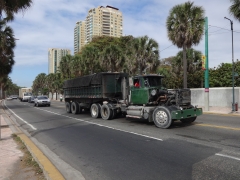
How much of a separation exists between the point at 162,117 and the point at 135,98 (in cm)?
224

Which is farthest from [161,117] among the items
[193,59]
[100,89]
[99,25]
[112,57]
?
[99,25]

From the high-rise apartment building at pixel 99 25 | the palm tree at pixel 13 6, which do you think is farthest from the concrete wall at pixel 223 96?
the high-rise apartment building at pixel 99 25

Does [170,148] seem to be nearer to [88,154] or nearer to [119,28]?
[88,154]

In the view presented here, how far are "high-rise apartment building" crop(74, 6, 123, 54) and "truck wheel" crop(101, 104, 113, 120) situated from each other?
7536cm

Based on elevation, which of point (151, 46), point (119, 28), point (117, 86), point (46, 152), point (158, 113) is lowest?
point (46, 152)

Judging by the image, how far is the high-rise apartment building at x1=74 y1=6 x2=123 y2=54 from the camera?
3554 inches

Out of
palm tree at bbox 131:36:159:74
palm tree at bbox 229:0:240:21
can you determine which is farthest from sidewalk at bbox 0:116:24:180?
palm tree at bbox 131:36:159:74

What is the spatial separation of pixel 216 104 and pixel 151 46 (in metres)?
10.0

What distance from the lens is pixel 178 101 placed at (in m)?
10.8

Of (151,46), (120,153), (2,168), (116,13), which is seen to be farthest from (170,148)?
(116,13)

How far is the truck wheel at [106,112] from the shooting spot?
47.0 feet

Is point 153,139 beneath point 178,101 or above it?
beneath

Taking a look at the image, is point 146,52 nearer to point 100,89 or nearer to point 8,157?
point 100,89

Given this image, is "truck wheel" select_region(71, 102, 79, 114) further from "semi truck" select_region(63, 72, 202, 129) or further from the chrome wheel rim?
the chrome wheel rim
